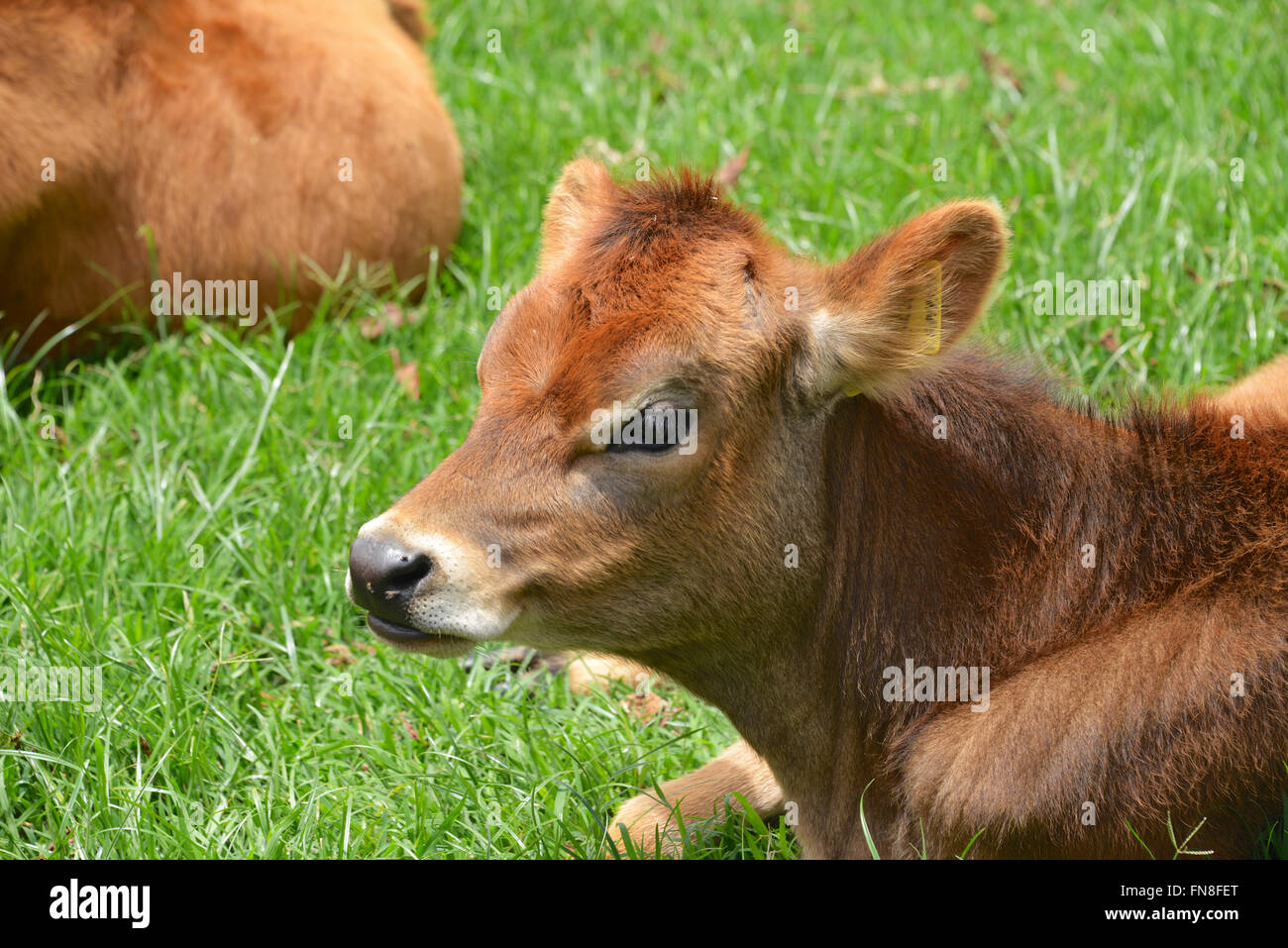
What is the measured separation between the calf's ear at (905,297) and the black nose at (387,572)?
115 cm

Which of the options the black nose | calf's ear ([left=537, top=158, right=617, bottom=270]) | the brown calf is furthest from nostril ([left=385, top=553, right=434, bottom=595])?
the brown calf

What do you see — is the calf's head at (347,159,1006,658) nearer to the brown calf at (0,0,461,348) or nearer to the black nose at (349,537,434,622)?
the black nose at (349,537,434,622)

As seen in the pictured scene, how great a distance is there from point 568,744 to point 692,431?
1598 mm

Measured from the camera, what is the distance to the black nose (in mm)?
3564

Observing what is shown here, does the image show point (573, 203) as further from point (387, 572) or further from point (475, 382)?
point (475, 382)

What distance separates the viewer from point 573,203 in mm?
4469

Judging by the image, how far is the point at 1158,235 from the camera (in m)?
7.00

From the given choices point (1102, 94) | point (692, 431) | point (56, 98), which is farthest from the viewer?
point (1102, 94)

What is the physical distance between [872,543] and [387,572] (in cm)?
132
